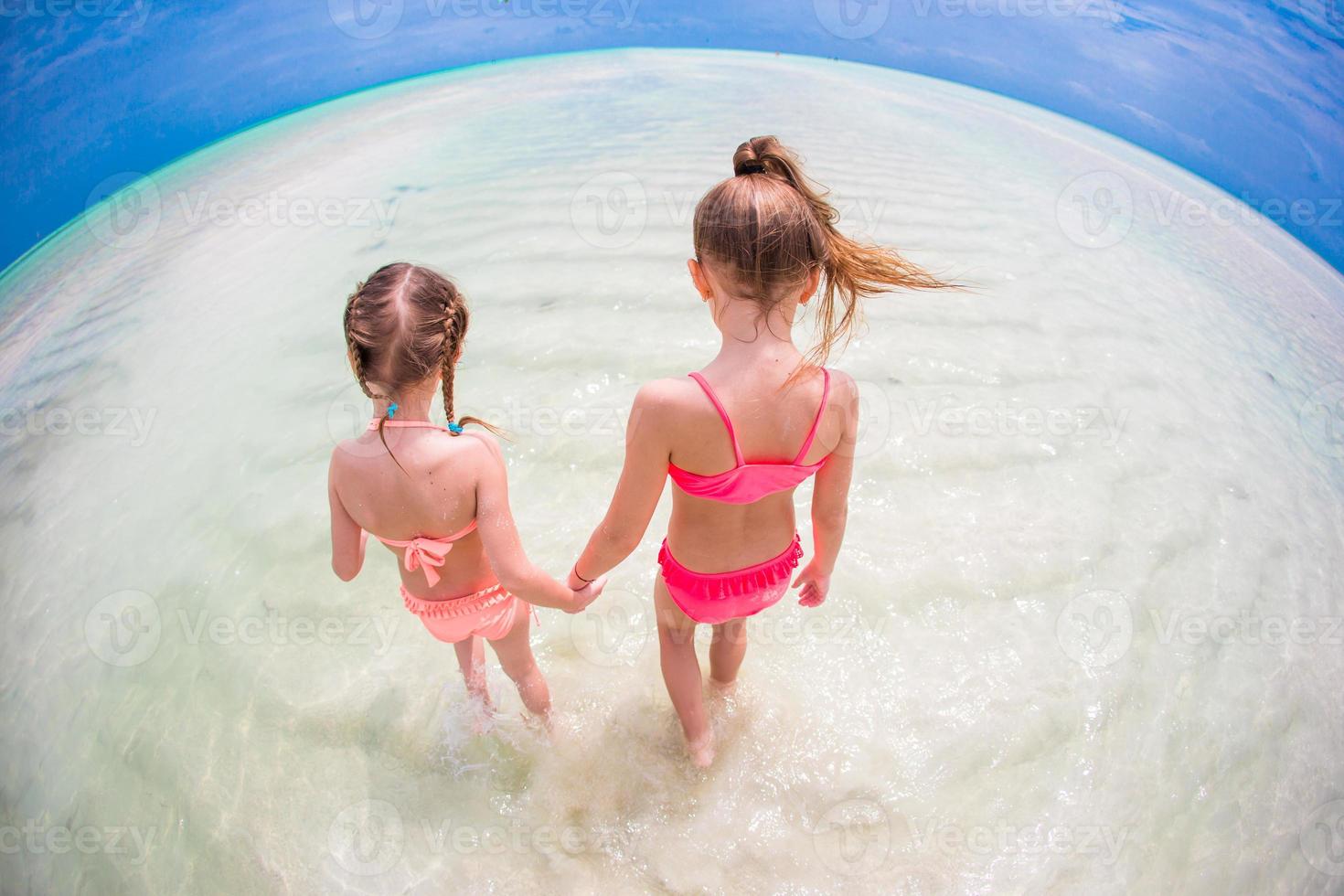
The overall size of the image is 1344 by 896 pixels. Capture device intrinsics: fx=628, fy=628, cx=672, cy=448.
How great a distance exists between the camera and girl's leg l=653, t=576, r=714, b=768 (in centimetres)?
155

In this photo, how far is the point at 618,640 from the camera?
207cm

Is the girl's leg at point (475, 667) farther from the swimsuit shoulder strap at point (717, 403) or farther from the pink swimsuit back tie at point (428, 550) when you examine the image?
the swimsuit shoulder strap at point (717, 403)

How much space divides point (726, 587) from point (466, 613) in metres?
0.61

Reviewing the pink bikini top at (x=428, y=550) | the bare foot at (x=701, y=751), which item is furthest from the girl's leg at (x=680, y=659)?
the pink bikini top at (x=428, y=550)

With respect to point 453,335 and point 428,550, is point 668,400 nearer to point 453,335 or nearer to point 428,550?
point 453,335

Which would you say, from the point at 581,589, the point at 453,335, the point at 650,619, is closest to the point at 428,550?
the point at 581,589

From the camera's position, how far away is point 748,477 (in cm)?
120

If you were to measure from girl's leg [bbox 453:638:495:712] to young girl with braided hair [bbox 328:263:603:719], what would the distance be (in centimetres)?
30

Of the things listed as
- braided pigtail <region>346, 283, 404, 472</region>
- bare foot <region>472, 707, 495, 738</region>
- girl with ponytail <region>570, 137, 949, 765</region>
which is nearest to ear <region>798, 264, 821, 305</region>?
girl with ponytail <region>570, 137, 949, 765</region>

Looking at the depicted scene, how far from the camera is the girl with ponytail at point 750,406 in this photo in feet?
3.47

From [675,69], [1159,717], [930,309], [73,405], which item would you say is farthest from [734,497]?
[675,69]

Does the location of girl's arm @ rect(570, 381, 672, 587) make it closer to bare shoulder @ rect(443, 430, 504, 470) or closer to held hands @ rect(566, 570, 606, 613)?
held hands @ rect(566, 570, 606, 613)

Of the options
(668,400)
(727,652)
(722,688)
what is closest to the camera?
(668,400)

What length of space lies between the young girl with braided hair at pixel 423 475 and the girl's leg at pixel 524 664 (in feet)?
0.48
